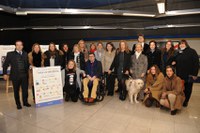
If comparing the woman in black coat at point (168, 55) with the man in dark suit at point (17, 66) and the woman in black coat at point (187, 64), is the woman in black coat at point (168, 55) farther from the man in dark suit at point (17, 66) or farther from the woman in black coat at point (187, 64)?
the man in dark suit at point (17, 66)

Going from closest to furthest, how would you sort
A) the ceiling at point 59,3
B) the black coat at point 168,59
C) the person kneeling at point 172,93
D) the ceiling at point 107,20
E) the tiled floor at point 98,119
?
the tiled floor at point 98,119 → the person kneeling at point 172,93 → the black coat at point 168,59 → the ceiling at point 107,20 → the ceiling at point 59,3

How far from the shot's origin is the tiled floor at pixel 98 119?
259 centimetres

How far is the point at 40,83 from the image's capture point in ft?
11.9

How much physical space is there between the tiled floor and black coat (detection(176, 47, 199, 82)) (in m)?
0.82

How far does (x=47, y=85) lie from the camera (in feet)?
12.1

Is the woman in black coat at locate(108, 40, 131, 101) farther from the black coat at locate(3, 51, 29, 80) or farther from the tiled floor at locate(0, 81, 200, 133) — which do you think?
the black coat at locate(3, 51, 29, 80)

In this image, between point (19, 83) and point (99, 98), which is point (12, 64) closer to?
point (19, 83)

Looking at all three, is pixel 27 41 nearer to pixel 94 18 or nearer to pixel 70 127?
pixel 94 18

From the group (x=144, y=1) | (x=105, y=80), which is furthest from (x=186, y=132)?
(x=144, y=1)

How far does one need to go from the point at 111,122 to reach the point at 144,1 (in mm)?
6531

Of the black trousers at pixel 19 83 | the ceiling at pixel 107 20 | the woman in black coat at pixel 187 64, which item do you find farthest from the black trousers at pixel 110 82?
the ceiling at pixel 107 20

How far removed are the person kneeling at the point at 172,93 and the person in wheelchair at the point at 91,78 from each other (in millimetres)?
1556

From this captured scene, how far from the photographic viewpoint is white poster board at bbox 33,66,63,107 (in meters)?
3.58

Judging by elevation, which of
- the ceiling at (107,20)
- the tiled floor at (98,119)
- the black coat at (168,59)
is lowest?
the tiled floor at (98,119)
